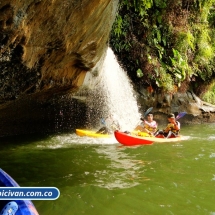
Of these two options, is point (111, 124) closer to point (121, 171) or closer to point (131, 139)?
point (131, 139)

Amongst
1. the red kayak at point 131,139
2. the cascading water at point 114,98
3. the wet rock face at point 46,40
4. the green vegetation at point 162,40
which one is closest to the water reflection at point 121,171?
the red kayak at point 131,139

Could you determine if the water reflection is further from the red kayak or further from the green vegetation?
the green vegetation

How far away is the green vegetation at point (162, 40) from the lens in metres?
11.8

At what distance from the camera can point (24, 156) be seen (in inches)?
273

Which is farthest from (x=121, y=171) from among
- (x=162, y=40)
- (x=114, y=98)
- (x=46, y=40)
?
(x=162, y=40)

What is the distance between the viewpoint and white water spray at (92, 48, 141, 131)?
10970mm

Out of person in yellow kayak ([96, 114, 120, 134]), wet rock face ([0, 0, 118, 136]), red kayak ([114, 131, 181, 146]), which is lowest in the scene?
person in yellow kayak ([96, 114, 120, 134])

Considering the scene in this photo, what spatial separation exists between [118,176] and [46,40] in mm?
2756

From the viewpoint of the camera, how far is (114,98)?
1191 centimetres

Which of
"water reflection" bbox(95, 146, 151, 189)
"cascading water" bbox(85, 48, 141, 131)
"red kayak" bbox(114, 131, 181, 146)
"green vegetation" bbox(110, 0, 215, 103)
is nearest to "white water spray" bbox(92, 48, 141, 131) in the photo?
"cascading water" bbox(85, 48, 141, 131)

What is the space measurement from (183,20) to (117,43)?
359cm

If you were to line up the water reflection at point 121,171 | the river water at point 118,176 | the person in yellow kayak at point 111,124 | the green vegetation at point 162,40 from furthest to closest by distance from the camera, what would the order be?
the green vegetation at point 162,40
the person in yellow kayak at point 111,124
the water reflection at point 121,171
the river water at point 118,176

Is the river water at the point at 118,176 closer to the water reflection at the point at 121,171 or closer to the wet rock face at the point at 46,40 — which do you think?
the water reflection at the point at 121,171

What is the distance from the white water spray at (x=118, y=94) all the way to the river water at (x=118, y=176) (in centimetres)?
338
